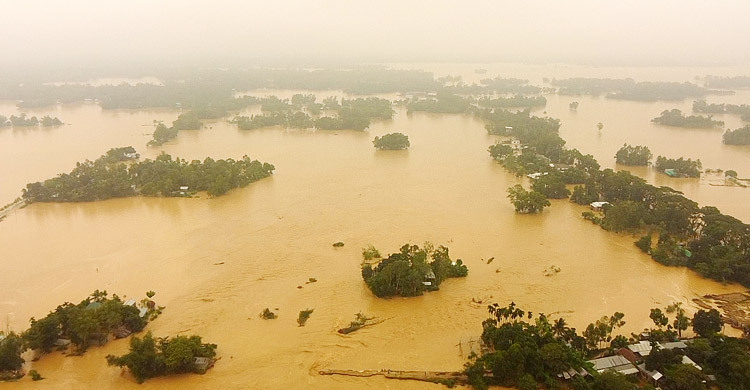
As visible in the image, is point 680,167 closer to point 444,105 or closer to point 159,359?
point 444,105

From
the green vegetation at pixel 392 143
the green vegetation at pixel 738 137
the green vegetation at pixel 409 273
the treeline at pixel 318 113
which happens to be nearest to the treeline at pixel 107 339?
the green vegetation at pixel 409 273

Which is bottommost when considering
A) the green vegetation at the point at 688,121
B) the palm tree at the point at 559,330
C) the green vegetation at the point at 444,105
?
the palm tree at the point at 559,330

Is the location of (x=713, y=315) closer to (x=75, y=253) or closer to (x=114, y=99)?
(x=75, y=253)

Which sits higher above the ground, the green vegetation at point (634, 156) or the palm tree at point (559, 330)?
the green vegetation at point (634, 156)

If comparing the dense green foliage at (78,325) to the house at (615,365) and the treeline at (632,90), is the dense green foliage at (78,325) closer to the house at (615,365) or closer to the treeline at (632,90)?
the house at (615,365)

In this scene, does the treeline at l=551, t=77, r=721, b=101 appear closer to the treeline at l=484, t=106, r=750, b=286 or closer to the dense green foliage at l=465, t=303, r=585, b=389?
the treeline at l=484, t=106, r=750, b=286

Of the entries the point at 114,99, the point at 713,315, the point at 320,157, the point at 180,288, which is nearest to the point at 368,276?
the point at 180,288

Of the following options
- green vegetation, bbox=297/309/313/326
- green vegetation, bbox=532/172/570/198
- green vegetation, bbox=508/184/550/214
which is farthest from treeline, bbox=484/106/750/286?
green vegetation, bbox=297/309/313/326
